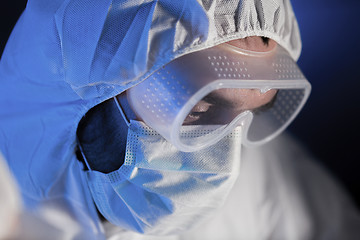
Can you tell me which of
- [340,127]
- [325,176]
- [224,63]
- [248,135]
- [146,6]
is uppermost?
[146,6]

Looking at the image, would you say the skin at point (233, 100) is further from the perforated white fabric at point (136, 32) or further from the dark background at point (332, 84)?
the dark background at point (332, 84)

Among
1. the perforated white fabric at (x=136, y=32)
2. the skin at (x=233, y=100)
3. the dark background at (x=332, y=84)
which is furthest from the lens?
the dark background at (x=332, y=84)

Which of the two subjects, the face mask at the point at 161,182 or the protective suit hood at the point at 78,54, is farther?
the face mask at the point at 161,182

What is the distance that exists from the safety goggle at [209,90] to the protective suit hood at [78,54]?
36mm

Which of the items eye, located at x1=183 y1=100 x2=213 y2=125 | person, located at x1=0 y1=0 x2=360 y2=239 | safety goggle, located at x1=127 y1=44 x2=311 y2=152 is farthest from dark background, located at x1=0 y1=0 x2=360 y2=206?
eye, located at x1=183 y1=100 x2=213 y2=125

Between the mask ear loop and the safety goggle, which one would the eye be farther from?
the mask ear loop

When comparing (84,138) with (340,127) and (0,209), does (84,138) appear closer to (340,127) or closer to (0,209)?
(0,209)

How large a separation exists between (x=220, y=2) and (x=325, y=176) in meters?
1.05

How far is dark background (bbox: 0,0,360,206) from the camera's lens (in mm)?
1378

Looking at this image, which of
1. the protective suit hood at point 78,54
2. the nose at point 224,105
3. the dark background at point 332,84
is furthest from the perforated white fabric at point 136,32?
the dark background at point 332,84

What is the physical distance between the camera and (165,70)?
755 millimetres

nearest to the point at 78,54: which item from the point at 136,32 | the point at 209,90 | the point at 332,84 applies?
the point at 136,32

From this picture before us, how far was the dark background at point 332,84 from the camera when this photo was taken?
1.38 metres

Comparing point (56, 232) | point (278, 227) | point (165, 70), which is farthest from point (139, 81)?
point (278, 227)
